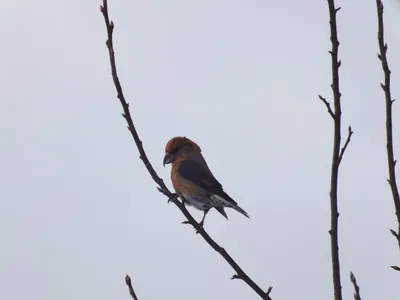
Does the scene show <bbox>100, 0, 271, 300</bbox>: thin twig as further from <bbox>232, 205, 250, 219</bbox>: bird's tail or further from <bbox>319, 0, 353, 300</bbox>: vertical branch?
<bbox>232, 205, 250, 219</bbox>: bird's tail

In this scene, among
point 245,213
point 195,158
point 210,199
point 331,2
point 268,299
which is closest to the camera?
point 331,2

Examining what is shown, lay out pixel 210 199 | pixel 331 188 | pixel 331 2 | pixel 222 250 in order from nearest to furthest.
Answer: pixel 331 2 → pixel 331 188 → pixel 222 250 → pixel 210 199

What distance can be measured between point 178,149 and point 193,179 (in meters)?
0.85

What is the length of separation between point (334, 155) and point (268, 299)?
0.76 metres

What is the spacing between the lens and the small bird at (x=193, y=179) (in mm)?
8648

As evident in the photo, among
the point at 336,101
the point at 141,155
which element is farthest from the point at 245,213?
the point at 336,101

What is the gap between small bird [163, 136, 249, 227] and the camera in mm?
8648

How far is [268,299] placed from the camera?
11.0ft

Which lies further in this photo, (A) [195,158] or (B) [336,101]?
(A) [195,158]

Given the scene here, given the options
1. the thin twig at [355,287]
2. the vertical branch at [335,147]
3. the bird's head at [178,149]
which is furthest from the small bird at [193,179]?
the vertical branch at [335,147]

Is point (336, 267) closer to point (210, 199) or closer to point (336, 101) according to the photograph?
point (336, 101)

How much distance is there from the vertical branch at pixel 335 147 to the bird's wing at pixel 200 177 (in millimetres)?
5214

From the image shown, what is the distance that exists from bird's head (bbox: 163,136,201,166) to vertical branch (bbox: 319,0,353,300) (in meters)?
6.43

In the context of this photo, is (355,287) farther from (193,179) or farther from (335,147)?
(193,179)
